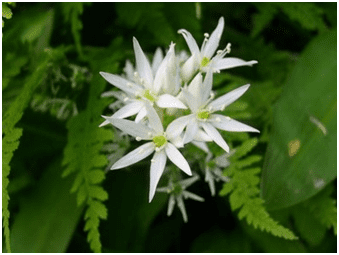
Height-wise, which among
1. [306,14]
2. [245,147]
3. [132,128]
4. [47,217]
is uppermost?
[306,14]

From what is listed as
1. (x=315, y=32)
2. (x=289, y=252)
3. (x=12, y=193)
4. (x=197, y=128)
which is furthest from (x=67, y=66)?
(x=315, y=32)

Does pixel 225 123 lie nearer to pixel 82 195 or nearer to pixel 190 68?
pixel 190 68

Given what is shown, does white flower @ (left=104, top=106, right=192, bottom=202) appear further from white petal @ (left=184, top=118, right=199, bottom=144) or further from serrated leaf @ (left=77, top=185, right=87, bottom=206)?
serrated leaf @ (left=77, top=185, right=87, bottom=206)

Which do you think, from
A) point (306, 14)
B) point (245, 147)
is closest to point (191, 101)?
point (245, 147)

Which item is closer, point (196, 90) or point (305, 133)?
point (196, 90)

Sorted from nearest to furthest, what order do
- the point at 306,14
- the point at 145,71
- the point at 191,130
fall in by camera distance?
the point at 191,130, the point at 145,71, the point at 306,14

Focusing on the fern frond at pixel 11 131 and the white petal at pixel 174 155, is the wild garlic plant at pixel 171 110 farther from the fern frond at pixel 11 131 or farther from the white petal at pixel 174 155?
the fern frond at pixel 11 131

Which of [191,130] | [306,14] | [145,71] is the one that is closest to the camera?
[191,130]

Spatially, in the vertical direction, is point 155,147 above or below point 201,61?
below
